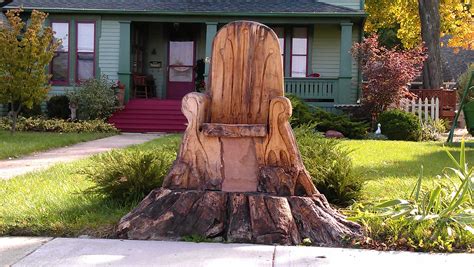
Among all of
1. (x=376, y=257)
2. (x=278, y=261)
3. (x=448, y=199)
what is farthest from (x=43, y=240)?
(x=448, y=199)

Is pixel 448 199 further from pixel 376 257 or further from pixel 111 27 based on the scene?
pixel 111 27

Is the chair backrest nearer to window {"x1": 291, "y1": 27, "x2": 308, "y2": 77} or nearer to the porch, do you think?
the porch

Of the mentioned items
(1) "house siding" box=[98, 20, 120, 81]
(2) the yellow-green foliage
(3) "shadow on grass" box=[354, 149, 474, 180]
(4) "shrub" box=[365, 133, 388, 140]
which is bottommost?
(3) "shadow on grass" box=[354, 149, 474, 180]

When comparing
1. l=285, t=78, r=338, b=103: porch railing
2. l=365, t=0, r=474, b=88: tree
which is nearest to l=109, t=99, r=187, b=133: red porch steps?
l=285, t=78, r=338, b=103: porch railing

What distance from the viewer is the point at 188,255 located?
173 inches

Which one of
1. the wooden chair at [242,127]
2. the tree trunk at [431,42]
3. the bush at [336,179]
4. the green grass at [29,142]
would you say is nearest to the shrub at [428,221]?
the wooden chair at [242,127]

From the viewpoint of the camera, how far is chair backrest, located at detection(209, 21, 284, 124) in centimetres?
521

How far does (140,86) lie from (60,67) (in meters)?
3.01

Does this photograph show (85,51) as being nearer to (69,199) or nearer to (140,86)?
(140,86)

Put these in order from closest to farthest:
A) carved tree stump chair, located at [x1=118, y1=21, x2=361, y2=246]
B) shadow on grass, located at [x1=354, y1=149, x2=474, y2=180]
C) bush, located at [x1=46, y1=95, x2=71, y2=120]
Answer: carved tree stump chair, located at [x1=118, y1=21, x2=361, y2=246] < shadow on grass, located at [x1=354, y1=149, x2=474, y2=180] < bush, located at [x1=46, y1=95, x2=71, y2=120]

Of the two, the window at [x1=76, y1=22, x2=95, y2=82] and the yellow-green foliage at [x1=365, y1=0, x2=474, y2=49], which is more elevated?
the yellow-green foliage at [x1=365, y1=0, x2=474, y2=49]

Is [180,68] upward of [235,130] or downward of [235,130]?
upward

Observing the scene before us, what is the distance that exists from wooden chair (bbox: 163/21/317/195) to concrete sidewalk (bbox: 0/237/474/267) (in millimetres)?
630

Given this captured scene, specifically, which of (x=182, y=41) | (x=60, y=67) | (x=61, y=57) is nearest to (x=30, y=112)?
(x=60, y=67)
